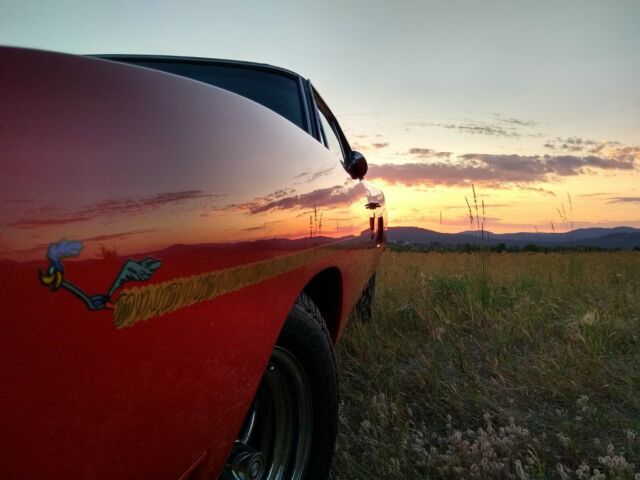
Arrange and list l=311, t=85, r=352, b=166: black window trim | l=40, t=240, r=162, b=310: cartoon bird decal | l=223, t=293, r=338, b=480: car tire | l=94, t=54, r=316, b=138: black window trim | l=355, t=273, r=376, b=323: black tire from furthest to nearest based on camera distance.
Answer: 1. l=355, t=273, r=376, b=323: black tire
2. l=311, t=85, r=352, b=166: black window trim
3. l=94, t=54, r=316, b=138: black window trim
4. l=223, t=293, r=338, b=480: car tire
5. l=40, t=240, r=162, b=310: cartoon bird decal

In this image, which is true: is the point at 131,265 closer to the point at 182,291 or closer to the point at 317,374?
the point at 182,291

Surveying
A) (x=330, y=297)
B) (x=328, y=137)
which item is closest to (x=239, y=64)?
(x=328, y=137)

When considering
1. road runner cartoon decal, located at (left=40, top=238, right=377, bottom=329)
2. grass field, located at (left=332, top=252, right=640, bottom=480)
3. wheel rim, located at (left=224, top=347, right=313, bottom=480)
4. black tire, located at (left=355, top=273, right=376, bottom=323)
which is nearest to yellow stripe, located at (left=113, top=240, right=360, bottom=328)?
road runner cartoon decal, located at (left=40, top=238, right=377, bottom=329)

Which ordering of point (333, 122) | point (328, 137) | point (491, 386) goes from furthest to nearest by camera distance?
point (333, 122)
point (328, 137)
point (491, 386)

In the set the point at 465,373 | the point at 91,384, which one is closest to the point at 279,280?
the point at 91,384

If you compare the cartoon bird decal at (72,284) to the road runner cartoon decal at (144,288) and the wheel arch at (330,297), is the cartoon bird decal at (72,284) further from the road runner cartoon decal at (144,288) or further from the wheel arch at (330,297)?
the wheel arch at (330,297)

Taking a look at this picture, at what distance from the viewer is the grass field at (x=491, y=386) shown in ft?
7.91

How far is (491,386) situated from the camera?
3387 millimetres

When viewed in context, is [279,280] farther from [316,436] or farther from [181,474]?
[316,436]

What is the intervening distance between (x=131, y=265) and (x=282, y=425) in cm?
104

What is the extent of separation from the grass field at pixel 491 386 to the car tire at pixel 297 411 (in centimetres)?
62

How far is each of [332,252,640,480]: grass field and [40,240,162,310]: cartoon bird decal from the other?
1723 mm

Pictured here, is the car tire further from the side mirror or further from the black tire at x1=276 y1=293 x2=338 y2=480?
the side mirror

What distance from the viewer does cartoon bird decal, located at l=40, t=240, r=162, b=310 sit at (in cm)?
80
